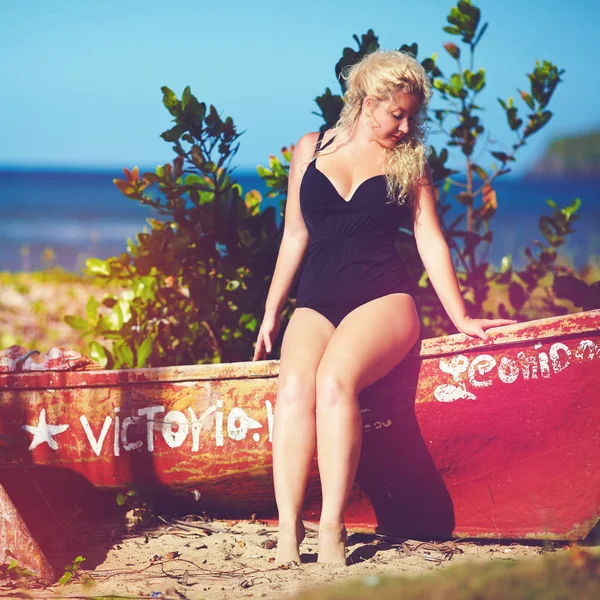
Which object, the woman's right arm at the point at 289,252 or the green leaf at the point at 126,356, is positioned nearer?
the woman's right arm at the point at 289,252

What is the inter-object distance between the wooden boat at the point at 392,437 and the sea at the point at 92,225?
1.48 meters

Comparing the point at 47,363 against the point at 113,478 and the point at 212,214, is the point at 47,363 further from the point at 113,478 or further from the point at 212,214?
the point at 212,214

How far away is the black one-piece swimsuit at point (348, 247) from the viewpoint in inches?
127

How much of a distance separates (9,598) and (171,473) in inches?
36.6

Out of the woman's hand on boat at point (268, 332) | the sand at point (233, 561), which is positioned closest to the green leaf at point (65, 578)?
the sand at point (233, 561)

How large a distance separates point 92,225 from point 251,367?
96.9ft

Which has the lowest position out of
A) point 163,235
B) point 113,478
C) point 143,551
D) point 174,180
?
point 143,551

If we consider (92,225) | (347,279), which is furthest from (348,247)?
(92,225)

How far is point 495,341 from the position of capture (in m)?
3.11

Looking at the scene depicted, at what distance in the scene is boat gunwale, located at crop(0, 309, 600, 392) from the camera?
306 cm

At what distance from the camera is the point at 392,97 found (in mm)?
3260

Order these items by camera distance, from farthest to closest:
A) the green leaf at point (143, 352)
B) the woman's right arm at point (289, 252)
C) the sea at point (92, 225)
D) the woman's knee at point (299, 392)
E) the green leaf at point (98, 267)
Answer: the sea at point (92, 225), the green leaf at point (98, 267), the green leaf at point (143, 352), the woman's right arm at point (289, 252), the woman's knee at point (299, 392)

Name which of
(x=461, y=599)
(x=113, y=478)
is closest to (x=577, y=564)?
(x=461, y=599)

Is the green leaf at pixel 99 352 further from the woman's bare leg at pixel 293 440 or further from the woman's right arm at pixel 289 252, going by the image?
→ the woman's bare leg at pixel 293 440
